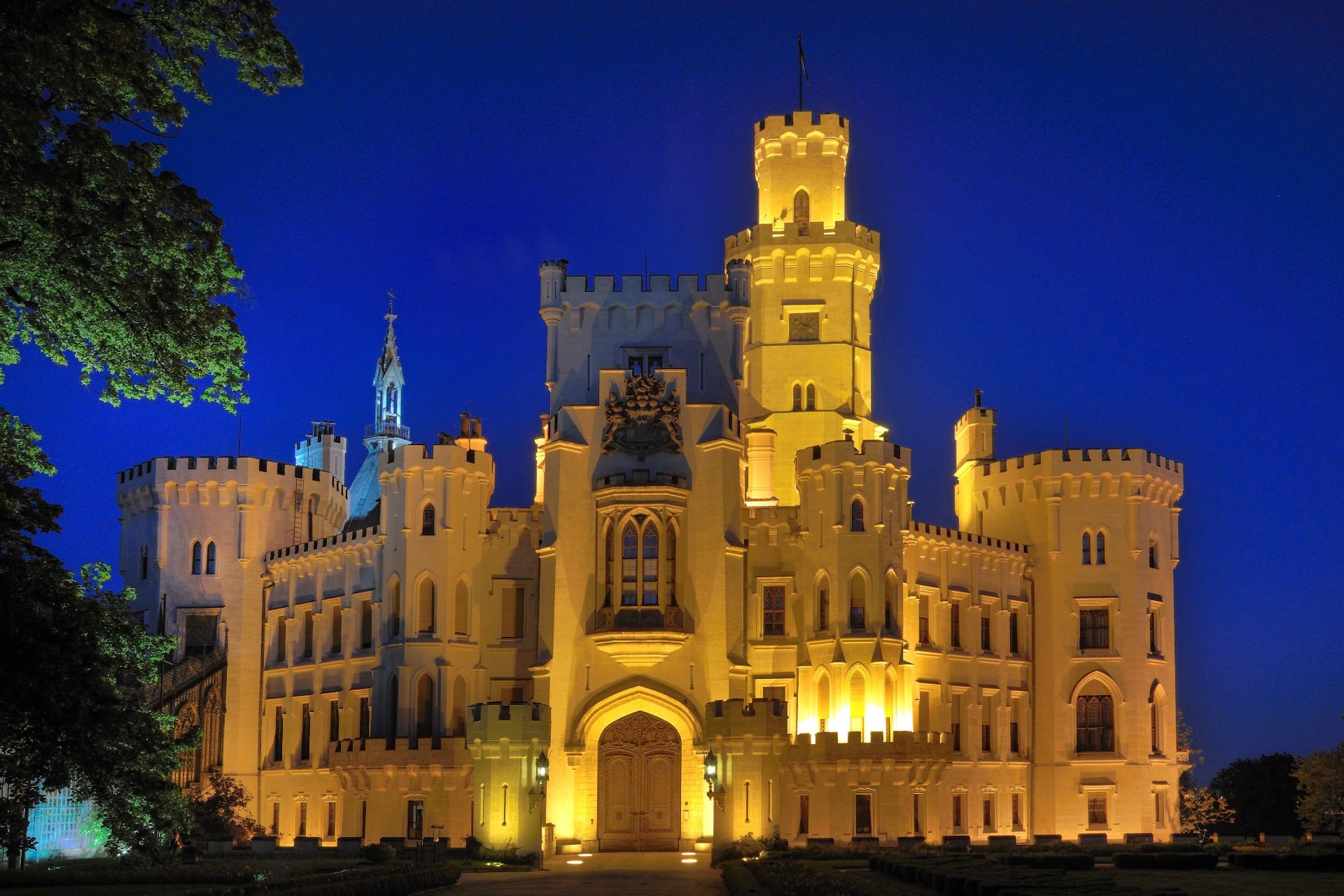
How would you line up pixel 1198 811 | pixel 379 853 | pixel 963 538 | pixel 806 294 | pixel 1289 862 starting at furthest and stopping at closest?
pixel 1198 811 < pixel 806 294 < pixel 963 538 < pixel 379 853 < pixel 1289 862

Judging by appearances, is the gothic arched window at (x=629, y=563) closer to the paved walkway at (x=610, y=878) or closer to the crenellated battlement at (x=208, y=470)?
the paved walkway at (x=610, y=878)

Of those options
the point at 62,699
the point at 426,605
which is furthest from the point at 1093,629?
the point at 62,699

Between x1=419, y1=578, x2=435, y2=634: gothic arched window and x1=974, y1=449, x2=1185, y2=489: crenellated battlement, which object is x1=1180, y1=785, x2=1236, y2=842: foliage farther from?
x1=419, y1=578, x2=435, y2=634: gothic arched window

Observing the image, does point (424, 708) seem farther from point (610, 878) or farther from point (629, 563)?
point (610, 878)

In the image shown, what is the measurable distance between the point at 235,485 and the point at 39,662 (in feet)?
179

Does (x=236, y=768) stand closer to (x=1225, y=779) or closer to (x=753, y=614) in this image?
(x=753, y=614)

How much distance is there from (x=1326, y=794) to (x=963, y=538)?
68.6 ft

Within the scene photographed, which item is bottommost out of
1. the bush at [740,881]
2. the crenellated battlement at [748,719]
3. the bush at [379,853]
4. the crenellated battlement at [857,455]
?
the bush at [379,853]

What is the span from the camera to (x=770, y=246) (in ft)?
257

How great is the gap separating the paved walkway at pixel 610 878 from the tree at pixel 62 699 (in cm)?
1902

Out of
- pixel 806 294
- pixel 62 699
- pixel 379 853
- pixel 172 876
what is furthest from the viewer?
pixel 806 294

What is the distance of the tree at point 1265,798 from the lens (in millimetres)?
96938

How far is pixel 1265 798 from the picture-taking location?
9806 cm

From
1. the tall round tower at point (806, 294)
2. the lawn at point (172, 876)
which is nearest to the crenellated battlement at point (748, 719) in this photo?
the lawn at point (172, 876)
